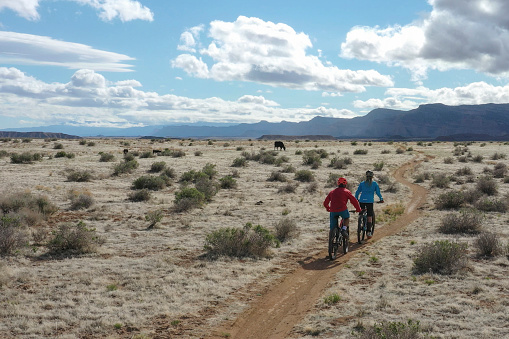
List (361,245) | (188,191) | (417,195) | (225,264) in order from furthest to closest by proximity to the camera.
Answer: (417,195) < (188,191) < (361,245) < (225,264)

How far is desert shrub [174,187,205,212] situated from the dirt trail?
7816 millimetres

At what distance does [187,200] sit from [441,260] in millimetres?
11454

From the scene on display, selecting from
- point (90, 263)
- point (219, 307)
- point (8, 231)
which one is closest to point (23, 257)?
point (8, 231)

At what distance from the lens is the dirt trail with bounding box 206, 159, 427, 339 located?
7.00 m

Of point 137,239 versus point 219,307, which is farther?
point 137,239

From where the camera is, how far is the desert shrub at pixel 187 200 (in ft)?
58.5

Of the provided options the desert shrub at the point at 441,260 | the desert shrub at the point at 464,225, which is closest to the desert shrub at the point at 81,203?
the desert shrub at the point at 441,260

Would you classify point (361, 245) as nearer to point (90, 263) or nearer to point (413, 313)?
point (413, 313)

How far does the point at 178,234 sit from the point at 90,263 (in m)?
3.97

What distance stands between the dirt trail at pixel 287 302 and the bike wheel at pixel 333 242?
208mm

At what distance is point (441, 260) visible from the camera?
9625 mm

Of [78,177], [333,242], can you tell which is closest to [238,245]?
[333,242]

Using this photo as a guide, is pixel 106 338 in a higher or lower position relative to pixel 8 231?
lower

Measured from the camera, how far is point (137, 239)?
524 inches
